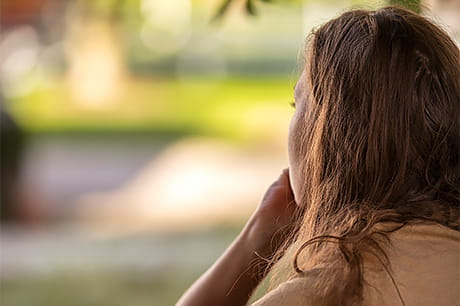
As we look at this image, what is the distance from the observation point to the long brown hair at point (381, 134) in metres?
1.34

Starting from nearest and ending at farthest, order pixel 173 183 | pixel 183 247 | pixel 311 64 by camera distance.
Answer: pixel 311 64 < pixel 183 247 < pixel 173 183

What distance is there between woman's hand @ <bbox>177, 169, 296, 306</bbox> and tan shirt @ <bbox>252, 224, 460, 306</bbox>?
36cm

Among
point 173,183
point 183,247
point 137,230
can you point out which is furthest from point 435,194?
point 173,183

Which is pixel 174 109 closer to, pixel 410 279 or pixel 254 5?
pixel 254 5

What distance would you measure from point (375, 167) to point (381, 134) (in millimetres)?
46

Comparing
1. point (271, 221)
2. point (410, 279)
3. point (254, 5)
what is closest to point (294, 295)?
point (410, 279)

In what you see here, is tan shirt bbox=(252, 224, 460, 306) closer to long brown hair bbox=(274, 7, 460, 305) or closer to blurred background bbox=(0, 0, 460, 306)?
long brown hair bbox=(274, 7, 460, 305)

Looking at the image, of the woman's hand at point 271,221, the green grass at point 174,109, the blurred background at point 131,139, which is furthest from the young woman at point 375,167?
the green grass at point 174,109

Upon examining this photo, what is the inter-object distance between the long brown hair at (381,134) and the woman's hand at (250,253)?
19 cm

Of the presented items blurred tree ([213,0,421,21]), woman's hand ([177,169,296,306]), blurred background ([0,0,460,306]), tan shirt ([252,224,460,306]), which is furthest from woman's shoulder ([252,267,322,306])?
blurred background ([0,0,460,306])

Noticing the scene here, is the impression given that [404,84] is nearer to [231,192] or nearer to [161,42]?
[231,192]

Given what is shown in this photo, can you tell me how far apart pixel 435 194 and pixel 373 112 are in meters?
0.14

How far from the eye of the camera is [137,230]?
7598 mm

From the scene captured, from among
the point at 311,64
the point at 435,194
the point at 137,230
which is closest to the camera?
the point at 435,194
